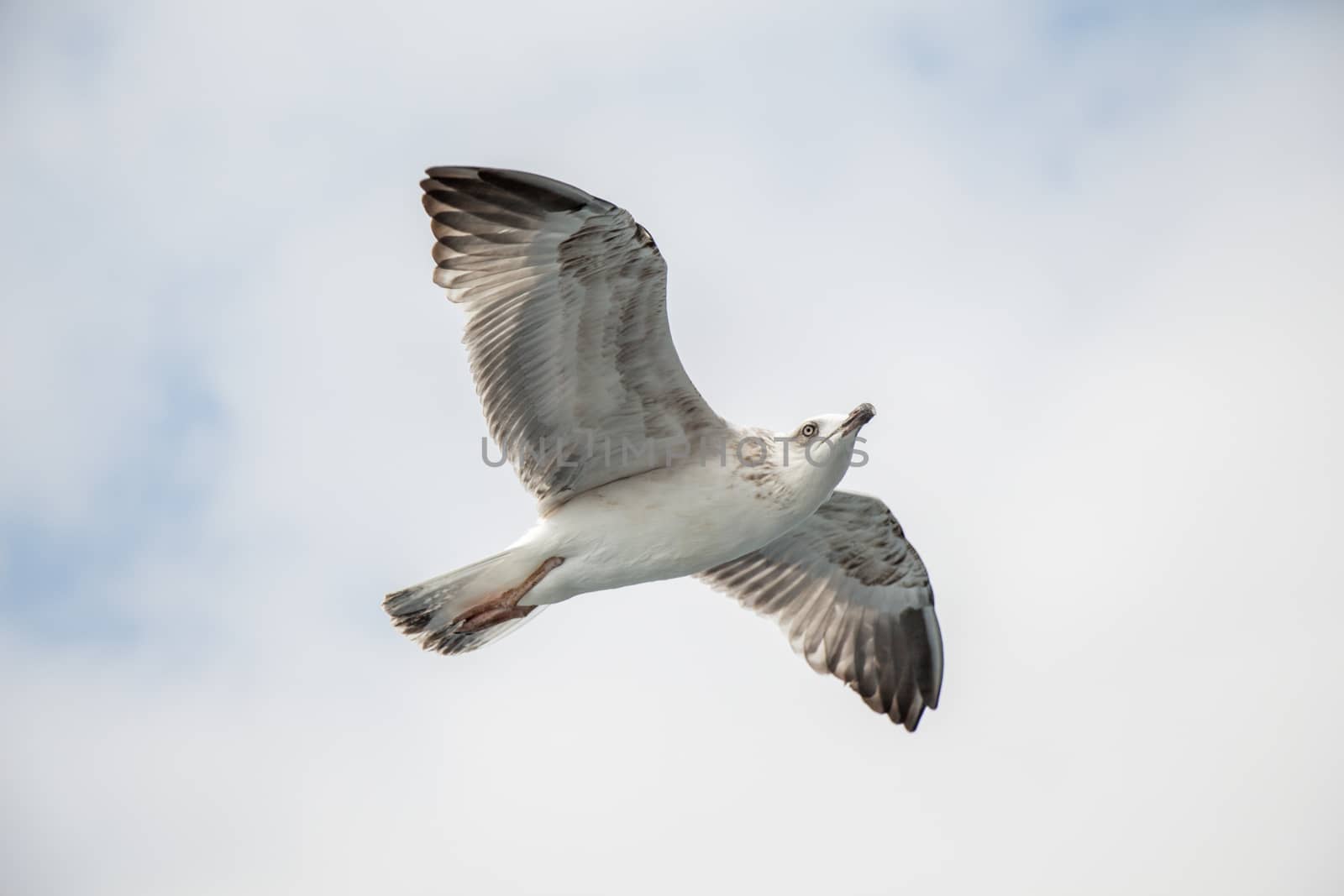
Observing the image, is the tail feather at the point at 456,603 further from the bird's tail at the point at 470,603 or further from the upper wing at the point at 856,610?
the upper wing at the point at 856,610

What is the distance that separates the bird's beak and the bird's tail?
2082 mm

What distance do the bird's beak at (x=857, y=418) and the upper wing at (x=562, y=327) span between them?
914mm

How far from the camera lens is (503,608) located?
34.5ft

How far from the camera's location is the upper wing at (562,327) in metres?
9.59

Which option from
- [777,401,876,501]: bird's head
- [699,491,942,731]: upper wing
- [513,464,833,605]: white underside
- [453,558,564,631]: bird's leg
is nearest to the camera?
[777,401,876,501]: bird's head

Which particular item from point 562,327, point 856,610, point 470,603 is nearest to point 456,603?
point 470,603

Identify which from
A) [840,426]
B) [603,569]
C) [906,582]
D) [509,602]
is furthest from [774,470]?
[906,582]

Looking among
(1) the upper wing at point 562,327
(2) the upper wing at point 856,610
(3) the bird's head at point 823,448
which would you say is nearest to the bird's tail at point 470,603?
(1) the upper wing at point 562,327

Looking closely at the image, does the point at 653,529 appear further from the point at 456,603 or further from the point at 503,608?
the point at 456,603

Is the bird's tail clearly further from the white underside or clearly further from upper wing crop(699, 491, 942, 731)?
upper wing crop(699, 491, 942, 731)

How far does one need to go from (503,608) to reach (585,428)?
1289 mm

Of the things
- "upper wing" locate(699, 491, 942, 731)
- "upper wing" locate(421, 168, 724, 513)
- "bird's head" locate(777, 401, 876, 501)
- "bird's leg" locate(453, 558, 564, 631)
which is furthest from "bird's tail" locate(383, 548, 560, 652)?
"upper wing" locate(699, 491, 942, 731)

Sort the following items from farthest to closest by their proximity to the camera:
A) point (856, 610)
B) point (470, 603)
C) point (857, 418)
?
point (856, 610)
point (470, 603)
point (857, 418)

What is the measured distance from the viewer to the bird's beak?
32.4 feet
